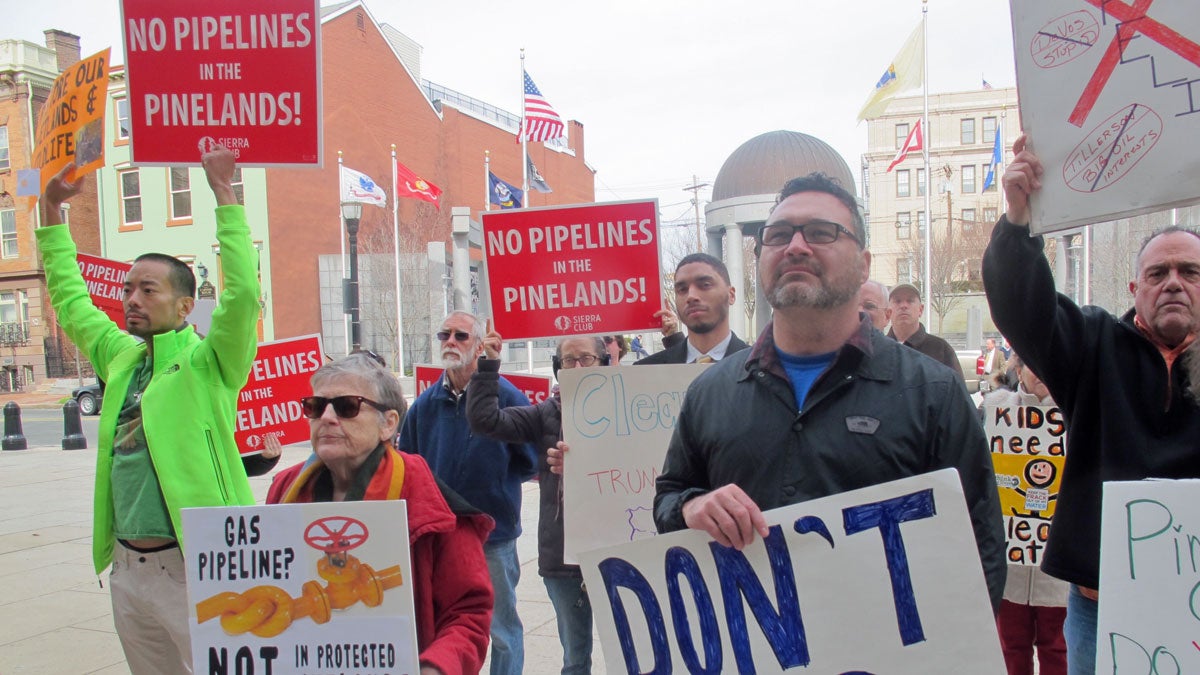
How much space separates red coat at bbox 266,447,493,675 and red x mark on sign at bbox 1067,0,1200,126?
1858 mm

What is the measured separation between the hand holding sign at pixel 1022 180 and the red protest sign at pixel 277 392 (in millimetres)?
4945

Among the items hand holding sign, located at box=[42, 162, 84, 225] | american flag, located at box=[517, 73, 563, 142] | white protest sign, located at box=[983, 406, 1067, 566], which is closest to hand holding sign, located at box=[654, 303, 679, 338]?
white protest sign, located at box=[983, 406, 1067, 566]

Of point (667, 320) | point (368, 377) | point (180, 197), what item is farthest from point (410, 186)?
point (368, 377)

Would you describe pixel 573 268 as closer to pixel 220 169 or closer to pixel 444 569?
pixel 220 169

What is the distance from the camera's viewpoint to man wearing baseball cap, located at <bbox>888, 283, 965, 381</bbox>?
5.28 metres

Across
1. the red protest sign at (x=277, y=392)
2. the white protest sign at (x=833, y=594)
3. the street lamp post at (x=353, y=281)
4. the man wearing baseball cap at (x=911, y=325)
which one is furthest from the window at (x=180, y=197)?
the white protest sign at (x=833, y=594)

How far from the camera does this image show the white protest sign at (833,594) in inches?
73.3

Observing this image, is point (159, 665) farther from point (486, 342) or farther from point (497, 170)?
point (497, 170)

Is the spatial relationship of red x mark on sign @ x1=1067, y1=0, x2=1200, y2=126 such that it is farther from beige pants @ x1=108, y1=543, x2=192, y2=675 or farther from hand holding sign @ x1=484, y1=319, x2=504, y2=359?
beige pants @ x1=108, y1=543, x2=192, y2=675

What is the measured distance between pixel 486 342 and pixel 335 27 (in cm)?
3436

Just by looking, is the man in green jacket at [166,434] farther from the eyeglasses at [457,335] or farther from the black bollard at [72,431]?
the black bollard at [72,431]

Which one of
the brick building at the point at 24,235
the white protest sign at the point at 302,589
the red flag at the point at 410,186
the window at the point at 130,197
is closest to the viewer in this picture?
the white protest sign at the point at 302,589

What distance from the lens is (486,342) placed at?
4.06 meters

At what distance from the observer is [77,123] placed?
4.18 metres
